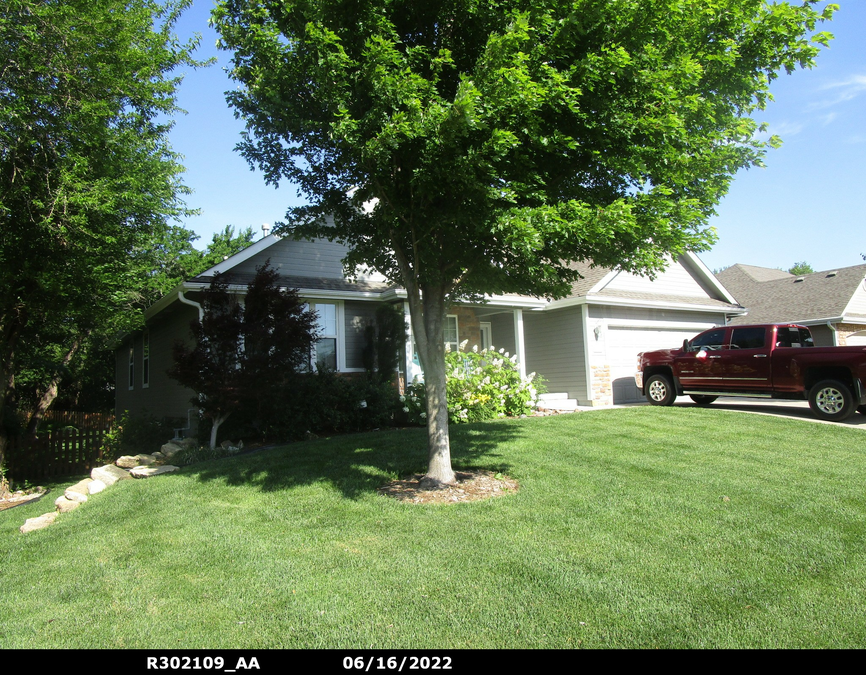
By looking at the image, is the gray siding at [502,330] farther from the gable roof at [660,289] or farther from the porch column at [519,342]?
the porch column at [519,342]

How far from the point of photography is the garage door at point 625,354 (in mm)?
15867

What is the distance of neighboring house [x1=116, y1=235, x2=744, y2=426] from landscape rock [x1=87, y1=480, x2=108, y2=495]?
396 cm

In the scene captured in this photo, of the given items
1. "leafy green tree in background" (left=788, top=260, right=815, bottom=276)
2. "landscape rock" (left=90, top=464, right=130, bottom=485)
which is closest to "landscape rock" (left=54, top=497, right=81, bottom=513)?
"landscape rock" (left=90, top=464, right=130, bottom=485)

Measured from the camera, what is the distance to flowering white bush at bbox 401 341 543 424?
1212cm

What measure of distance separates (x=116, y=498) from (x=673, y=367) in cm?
1155

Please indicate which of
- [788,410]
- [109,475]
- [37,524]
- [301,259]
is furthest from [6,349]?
[788,410]

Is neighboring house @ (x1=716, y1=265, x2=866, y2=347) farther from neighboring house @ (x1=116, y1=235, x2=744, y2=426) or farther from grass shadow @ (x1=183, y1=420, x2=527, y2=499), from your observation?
grass shadow @ (x1=183, y1=420, x2=527, y2=499)

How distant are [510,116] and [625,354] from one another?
40.0 feet

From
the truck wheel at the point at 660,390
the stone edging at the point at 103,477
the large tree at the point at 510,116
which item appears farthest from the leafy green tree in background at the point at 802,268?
the stone edging at the point at 103,477

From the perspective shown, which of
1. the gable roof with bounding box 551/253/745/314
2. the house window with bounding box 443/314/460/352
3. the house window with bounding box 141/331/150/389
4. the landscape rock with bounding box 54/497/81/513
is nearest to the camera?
the landscape rock with bounding box 54/497/81/513

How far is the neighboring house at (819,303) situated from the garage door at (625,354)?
8.06 m

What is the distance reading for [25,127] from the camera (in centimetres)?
889
